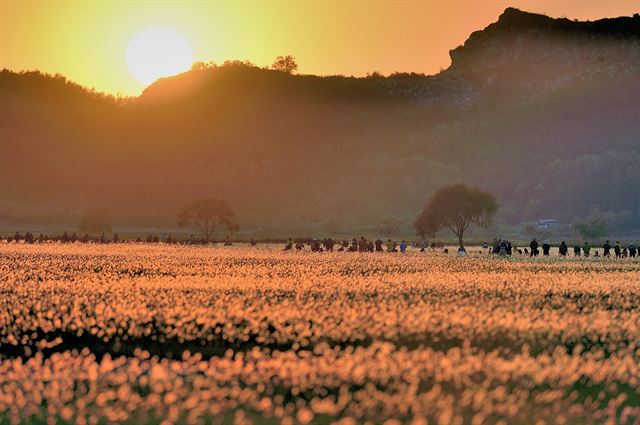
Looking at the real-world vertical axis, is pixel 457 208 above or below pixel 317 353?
above

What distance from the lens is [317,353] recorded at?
23.2m

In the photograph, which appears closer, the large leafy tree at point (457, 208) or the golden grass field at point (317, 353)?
the golden grass field at point (317, 353)

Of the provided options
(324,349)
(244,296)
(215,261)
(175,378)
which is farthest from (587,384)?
(215,261)

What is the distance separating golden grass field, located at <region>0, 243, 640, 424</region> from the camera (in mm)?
16625

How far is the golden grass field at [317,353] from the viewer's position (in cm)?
1662

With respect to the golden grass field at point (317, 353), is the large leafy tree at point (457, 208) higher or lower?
higher

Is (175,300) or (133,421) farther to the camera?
(175,300)

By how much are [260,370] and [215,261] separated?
54338 millimetres

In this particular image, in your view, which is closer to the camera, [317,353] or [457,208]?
[317,353]

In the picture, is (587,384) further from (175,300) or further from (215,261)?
(215,261)

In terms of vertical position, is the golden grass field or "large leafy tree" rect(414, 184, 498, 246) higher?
"large leafy tree" rect(414, 184, 498, 246)

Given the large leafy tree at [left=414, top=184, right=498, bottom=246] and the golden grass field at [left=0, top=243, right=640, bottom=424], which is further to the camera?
the large leafy tree at [left=414, top=184, right=498, bottom=246]

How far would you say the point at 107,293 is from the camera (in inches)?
1547

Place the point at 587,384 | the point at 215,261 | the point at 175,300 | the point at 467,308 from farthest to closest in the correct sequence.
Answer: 1. the point at 215,261
2. the point at 175,300
3. the point at 467,308
4. the point at 587,384
